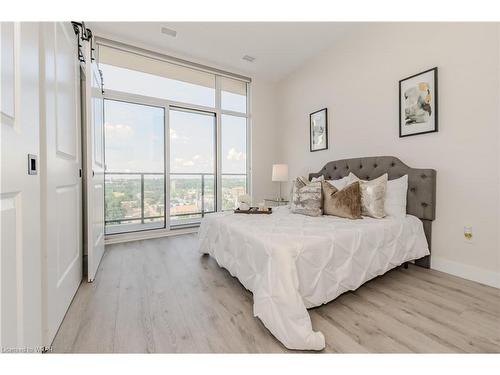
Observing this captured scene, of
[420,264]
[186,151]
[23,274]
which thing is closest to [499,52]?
[420,264]

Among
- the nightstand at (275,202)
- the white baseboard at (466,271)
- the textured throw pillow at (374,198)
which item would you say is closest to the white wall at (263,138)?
the nightstand at (275,202)

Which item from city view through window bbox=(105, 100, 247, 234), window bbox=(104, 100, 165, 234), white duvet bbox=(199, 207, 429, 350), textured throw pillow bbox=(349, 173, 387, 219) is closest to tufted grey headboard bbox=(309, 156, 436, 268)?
white duvet bbox=(199, 207, 429, 350)

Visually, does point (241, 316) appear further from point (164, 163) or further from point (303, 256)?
point (164, 163)

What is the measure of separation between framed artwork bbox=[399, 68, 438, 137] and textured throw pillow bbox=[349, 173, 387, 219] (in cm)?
63

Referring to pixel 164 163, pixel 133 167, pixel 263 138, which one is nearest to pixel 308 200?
pixel 263 138

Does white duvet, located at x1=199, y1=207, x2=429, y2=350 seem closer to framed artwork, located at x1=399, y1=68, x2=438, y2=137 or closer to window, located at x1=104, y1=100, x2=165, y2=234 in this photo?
framed artwork, located at x1=399, y1=68, x2=438, y2=137

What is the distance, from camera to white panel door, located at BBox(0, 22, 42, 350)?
2.47 ft

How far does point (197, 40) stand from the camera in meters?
3.06

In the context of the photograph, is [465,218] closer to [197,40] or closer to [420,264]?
[420,264]

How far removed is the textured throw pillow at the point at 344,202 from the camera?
213 centimetres

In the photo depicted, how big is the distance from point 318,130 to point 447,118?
5.23 ft

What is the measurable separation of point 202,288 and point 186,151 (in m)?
2.57

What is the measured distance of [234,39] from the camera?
119 inches

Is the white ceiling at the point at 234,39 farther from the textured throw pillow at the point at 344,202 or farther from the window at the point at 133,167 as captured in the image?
the textured throw pillow at the point at 344,202
